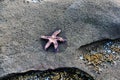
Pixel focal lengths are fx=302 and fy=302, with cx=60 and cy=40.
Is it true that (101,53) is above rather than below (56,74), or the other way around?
above

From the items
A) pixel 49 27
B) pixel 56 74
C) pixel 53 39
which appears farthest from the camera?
pixel 49 27

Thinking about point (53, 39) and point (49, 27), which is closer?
point (53, 39)

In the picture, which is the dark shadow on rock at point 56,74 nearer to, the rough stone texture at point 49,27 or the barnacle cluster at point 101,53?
the rough stone texture at point 49,27

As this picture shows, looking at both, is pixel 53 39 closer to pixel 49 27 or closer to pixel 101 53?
pixel 49 27

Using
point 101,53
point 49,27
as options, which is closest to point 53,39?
point 49,27

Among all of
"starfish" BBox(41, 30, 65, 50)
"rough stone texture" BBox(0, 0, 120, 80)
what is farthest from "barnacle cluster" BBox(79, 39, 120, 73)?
"starfish" BBox(41, 30, 65, 50)
